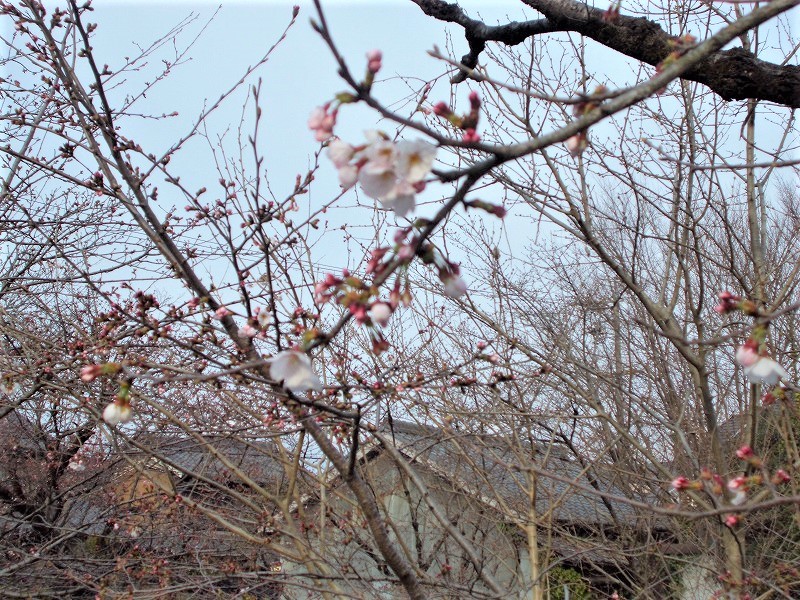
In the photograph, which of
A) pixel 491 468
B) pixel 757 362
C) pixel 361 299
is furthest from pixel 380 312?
pixel 491 468

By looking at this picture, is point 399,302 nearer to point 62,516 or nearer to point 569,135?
point 569,135

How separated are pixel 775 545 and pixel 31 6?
26.0 feet

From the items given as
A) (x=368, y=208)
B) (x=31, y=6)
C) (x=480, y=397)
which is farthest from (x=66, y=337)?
(x=480, y=397)

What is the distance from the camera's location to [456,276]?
129 centimetres

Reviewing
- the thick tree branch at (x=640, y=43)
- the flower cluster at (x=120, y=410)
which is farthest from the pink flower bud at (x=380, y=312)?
the thick tree branch at (x=640, y=43)

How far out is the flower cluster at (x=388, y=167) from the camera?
1.13m

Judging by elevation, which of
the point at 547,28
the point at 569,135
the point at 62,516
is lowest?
the point at 62,516

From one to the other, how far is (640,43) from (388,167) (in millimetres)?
2331

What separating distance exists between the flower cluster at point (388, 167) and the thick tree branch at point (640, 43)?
6.79 feet

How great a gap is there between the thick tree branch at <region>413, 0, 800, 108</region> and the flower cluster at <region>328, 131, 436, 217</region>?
207 cm

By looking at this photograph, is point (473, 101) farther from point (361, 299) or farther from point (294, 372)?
point (294, 372)

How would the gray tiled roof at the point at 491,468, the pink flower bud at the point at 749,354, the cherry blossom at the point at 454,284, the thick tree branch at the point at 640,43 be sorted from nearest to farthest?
the cherry blossom at the point at 454,284 → the pink flower bud at the point at 749,354 → the thick tree branch at the point at 640,43 → the gray tiled roof at the point at 491,468

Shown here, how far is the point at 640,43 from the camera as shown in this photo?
118 inches

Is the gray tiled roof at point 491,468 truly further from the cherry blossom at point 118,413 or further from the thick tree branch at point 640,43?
the cherry blossom at point 118,413
